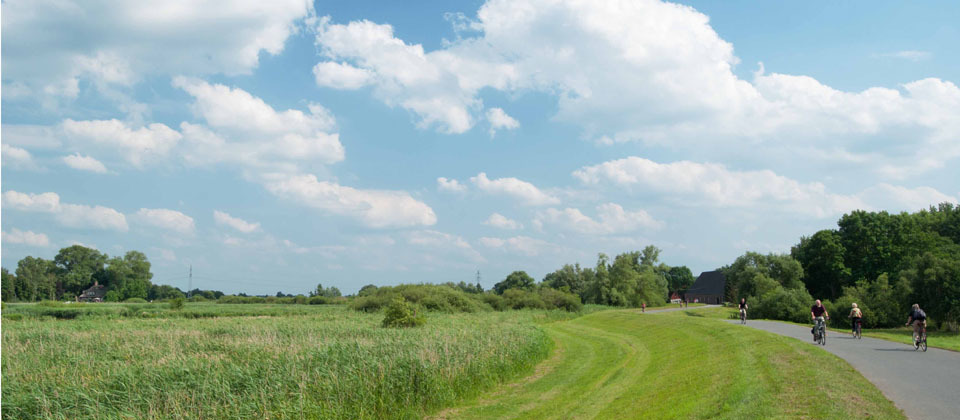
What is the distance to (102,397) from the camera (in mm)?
13312

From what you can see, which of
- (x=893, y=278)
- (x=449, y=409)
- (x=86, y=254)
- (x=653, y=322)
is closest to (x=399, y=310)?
(x=653, y=322)

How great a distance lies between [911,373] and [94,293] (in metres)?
150

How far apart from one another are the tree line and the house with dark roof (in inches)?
1305

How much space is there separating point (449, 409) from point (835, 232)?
59.9 metres

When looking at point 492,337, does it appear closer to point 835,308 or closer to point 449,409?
point 449,409

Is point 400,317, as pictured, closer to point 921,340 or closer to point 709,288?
point 921,340

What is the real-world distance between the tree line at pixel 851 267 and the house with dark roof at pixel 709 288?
1305 inches

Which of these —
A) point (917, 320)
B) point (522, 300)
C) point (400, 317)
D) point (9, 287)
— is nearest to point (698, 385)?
point (917, 320)

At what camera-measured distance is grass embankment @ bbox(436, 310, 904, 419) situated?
434 inches

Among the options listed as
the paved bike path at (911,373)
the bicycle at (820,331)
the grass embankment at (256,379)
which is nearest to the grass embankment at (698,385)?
the paved bike path at (911,373)

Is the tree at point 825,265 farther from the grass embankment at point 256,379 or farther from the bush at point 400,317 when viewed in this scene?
the grass embankment at point 256,379

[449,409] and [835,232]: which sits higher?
[835,232]

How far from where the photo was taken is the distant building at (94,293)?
12416 centimetres

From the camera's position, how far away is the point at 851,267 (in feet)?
192
